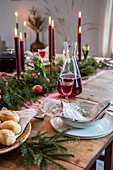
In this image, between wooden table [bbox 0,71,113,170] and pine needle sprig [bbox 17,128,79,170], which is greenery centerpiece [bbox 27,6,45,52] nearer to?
wooden table [bbox 0,71,113,170]

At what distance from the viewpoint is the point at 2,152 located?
1.85 ft

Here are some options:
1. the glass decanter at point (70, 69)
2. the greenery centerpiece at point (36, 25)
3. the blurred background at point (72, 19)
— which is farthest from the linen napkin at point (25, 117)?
the greenery centerpiece at point (36, 25)

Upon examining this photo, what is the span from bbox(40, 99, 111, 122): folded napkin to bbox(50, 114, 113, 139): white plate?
4 centimetres

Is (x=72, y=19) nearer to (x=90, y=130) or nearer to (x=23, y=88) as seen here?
(x=23, y=88)

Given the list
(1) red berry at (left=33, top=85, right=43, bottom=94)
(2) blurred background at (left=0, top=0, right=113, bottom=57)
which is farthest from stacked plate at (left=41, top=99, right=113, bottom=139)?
(2) blurred background at (left=0, top=0, right=113, bottom=57)

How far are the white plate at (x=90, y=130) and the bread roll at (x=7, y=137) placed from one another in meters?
0.19

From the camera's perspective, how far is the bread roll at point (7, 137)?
58cm

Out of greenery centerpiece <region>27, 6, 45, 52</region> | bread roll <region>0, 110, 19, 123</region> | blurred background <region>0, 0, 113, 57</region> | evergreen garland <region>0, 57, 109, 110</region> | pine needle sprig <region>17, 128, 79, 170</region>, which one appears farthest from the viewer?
greenery centerpiece <region>27, 6, 45, 52</region>

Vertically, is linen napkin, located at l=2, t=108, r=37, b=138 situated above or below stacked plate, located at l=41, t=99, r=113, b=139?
above

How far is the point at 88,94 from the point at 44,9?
3873 millimetres

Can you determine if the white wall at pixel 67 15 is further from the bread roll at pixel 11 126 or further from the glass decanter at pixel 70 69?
the bread roll at pixel 11 126

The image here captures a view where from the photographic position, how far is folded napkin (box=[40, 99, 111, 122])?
2.41ft

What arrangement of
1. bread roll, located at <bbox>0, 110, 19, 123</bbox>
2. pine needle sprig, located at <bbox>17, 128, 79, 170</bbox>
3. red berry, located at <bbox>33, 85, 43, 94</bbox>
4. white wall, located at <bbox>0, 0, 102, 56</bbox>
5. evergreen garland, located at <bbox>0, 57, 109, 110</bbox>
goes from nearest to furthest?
pine needle sprig, located at <bbox>17, 128, 79, 170</bbox> → bread roll, located at <bbox>0, 110, 19, 123</bbox> → evergreen garland, located at <bbox>0, 57, 109, 110</bbox> → red berry, located at <bbox>33, 85, 43, 94</bbox> → white wall, located at <bbox>0, 0, 102, 56</bbox>

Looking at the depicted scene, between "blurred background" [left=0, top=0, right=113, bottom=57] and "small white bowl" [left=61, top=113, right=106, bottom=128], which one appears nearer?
"small white bowl" [left=61, top=113, right=106, bottom=128]
